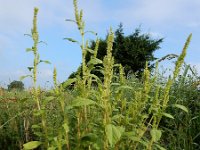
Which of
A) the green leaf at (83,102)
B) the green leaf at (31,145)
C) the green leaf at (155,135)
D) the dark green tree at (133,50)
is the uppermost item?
the dark green tree at (133,50)

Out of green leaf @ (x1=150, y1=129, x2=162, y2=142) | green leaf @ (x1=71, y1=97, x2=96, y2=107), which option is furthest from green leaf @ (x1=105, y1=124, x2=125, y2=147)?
green leaf @ (x1=150, y1=129, x2=162, y2=142)

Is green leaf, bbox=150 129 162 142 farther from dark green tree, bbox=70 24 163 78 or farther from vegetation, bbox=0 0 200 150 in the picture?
dark green tree, bbox=70 24 163 78

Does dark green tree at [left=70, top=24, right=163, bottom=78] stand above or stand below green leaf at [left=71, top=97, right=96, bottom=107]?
above

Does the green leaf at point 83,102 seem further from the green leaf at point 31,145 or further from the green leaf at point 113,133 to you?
the green leaf at point 31,145

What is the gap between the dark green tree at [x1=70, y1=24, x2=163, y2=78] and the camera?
27987 millimetres

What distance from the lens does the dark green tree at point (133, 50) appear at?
91.8 ft

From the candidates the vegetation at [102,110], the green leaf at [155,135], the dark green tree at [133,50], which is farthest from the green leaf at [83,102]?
the dark green tree at [133,50]

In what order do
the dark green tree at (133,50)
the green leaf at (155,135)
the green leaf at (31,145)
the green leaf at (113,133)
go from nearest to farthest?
the green leaf at (113,133)
the green leaf at (155,135)
the green leaf at (31,145)
the dark green tree at (133,50)

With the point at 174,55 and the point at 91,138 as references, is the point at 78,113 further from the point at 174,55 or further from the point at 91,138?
the point at 174,55

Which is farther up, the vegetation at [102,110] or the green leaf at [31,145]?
the vegetation at [102,110]

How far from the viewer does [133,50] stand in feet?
92.9

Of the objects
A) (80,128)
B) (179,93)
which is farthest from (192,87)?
(80,128)

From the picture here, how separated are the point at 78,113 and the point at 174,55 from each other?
1662mm

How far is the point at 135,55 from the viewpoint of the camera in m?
28.1
